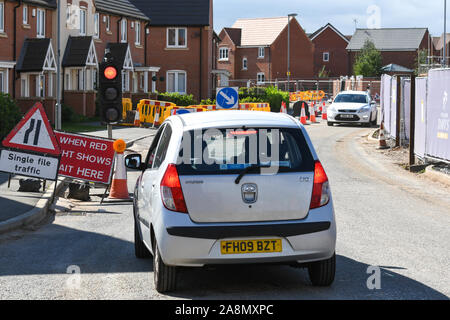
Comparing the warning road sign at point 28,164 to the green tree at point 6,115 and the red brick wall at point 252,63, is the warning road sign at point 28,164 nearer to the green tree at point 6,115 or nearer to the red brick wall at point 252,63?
the green tree at point 6,115

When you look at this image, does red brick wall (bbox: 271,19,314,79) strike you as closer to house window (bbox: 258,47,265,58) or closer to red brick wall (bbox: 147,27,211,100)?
house window (bbox: 258,47,265,58)

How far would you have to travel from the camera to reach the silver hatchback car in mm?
6730

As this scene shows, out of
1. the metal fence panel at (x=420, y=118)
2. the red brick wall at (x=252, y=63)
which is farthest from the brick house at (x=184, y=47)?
the metal fence panel at (x=420, y=118)

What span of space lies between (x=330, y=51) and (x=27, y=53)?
2849 inches

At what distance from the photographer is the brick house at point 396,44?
105 m

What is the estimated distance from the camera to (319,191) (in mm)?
6953

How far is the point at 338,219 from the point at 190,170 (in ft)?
16.7

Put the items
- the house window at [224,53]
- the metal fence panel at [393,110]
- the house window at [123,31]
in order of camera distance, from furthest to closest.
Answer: the house window at [224,53] < the house window at [123,31] < the metal fence panel at [393,110]

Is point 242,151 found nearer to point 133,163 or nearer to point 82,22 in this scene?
point 133,163

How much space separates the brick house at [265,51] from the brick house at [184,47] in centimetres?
3440

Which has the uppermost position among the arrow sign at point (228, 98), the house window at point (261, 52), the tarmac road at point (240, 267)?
the house window at point (261, 52)

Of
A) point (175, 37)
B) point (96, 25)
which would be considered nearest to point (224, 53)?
point (175, 37)

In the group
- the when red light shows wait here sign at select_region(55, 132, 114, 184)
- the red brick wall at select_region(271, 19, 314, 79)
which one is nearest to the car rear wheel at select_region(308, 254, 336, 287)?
the when red light shows wait here sign at select_region(55, 132, 114, 184)

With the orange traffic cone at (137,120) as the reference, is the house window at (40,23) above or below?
above
